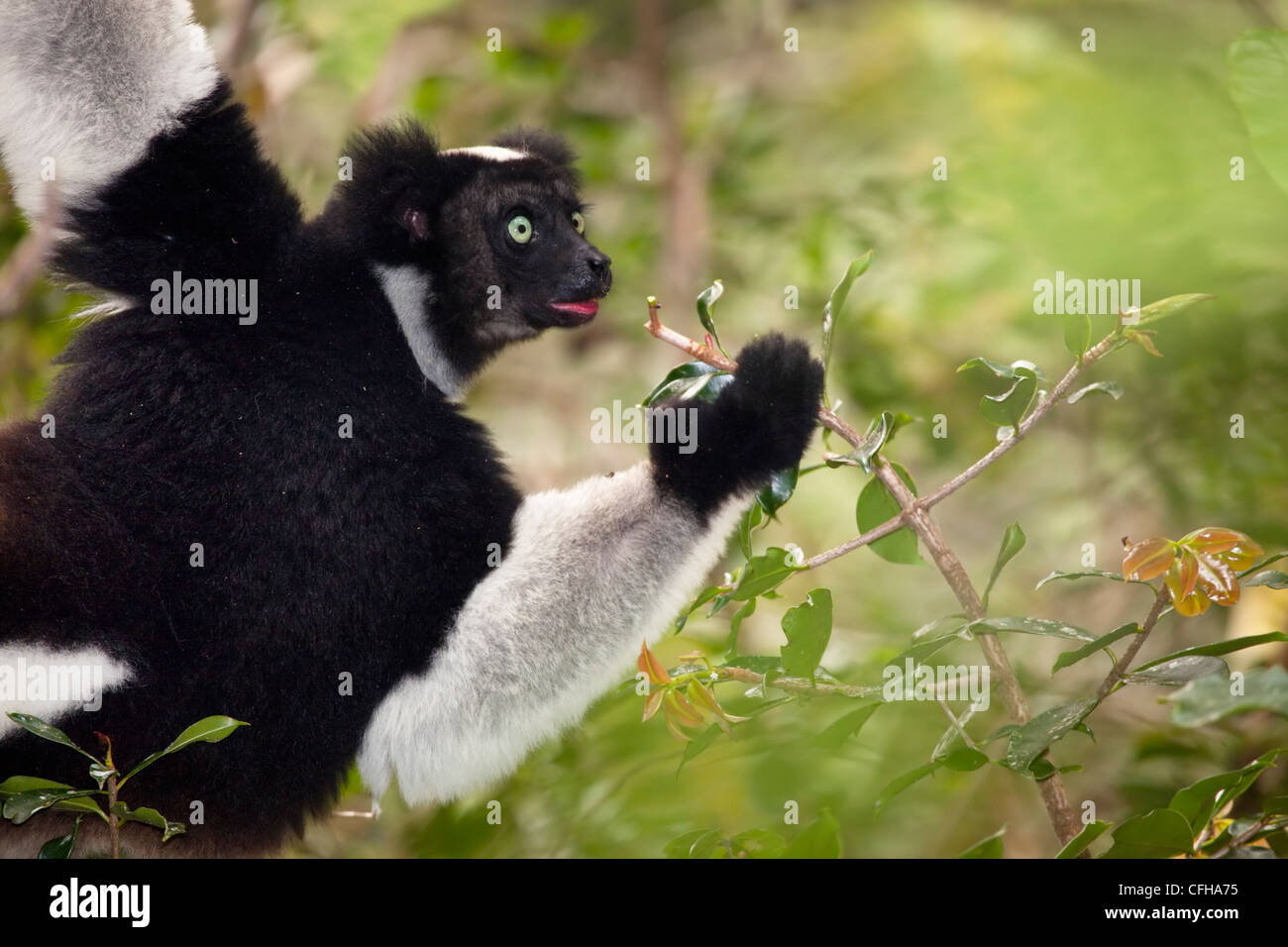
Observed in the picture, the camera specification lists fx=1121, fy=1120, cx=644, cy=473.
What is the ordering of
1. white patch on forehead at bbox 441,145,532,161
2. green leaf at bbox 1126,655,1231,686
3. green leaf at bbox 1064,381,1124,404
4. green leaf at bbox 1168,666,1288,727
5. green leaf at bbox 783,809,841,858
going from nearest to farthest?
green leaf at bbox 1168,666,1288,727
green leaf at bbox 783,809,841,858
green leaf at bbox 1126,655,1231,686
green leaf at bbox 1064,381,1124,404
white patch on forehead at bbox 441,145,532,161

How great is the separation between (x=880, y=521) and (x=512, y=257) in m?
1.53

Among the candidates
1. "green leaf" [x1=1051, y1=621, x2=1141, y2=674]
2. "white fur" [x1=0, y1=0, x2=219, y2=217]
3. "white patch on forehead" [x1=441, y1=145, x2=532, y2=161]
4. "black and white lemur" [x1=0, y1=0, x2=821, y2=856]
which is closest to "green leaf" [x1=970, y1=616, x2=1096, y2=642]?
"green leaf" [x1=1051, y1=621, x2=1141, y2=674]

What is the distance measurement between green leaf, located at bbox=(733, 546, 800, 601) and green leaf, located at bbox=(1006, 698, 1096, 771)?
0.59m

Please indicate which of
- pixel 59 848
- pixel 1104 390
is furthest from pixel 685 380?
pixel 59 848

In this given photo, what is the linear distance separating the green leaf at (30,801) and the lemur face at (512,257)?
6.05ft

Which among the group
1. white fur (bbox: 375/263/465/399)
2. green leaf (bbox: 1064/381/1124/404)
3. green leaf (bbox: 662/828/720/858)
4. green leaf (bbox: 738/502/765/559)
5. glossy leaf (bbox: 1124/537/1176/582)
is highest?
white fur (bbox: 375/263/465/399)

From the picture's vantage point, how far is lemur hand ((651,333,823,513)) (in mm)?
3207

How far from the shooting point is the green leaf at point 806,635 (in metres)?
2.56

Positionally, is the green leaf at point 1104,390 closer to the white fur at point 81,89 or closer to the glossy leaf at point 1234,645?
the glossy leaf at point 1234,645

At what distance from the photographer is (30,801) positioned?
2430mm

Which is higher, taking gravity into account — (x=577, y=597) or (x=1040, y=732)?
(x=577, y=597)

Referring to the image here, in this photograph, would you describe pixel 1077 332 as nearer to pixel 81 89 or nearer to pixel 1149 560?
pixel 1149 560

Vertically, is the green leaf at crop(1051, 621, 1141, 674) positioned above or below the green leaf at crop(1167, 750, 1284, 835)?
above

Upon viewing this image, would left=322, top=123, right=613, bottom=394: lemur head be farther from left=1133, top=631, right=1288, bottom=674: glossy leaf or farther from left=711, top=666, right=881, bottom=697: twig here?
left=1133, top=631, right=1288, bottom=674: glossy leaf
